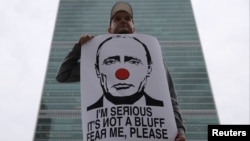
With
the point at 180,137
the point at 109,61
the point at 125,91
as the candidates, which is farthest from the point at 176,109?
the point at 109,61

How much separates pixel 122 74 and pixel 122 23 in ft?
1.45

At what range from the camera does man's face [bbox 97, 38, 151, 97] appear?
175cm

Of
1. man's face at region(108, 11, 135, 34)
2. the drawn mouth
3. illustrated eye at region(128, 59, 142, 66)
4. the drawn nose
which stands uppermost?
man's face at region(108, 11, 135, 34)

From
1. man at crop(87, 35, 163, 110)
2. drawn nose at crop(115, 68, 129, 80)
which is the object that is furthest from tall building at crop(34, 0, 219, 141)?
drawn nose at crop(115, 68, 129, 80)

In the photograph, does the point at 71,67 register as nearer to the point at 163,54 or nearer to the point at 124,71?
the point at 124,71

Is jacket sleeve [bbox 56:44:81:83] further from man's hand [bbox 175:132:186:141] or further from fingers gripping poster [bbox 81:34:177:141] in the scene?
man's hand [bbox 175:132:186:141]

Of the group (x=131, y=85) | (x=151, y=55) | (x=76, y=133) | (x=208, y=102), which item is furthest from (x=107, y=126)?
(x=208, y=102)

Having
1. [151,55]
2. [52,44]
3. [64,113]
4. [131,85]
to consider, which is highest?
[52,44]

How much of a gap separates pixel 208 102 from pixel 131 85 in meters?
68.8

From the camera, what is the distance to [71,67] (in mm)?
2027

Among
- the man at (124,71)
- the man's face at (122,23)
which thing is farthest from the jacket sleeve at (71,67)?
the man's face at (122,23)

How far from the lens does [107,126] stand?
5.41 ft

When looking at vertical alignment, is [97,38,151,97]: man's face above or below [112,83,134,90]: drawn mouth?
above

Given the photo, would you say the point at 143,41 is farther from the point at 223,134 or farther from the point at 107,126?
the point at 223,134
